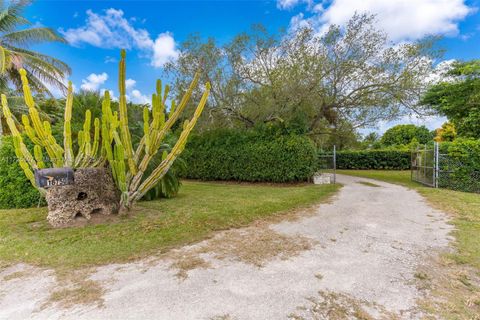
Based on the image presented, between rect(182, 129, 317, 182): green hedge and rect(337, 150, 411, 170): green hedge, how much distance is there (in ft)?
38.4

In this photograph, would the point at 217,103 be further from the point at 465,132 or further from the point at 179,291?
the point at 465,132

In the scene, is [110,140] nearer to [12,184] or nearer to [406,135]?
[12,184]

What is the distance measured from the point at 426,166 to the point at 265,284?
10.3 meters

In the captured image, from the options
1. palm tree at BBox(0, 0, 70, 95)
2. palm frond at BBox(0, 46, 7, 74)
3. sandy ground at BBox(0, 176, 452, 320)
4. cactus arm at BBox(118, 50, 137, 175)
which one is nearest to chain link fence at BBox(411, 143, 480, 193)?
sandy ground at BBox(0, 176, 452, 320)

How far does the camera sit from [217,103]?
34.8 feet

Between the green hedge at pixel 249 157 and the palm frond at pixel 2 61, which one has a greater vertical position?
the palm frond at pixel 2 61

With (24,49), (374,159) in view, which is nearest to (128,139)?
(24,49)

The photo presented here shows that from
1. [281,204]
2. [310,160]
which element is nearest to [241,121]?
[310,160]

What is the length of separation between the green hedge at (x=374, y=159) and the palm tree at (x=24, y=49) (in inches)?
779

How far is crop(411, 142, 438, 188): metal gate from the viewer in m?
8.80

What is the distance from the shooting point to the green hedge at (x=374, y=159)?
18.4 metres

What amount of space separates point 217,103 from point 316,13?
17.5 feet

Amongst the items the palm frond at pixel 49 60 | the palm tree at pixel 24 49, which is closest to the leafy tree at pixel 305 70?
the palm tree at pixel 24 49

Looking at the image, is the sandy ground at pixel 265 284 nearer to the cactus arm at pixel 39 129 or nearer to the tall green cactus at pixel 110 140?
the tall green cactus at pixel 110 140
